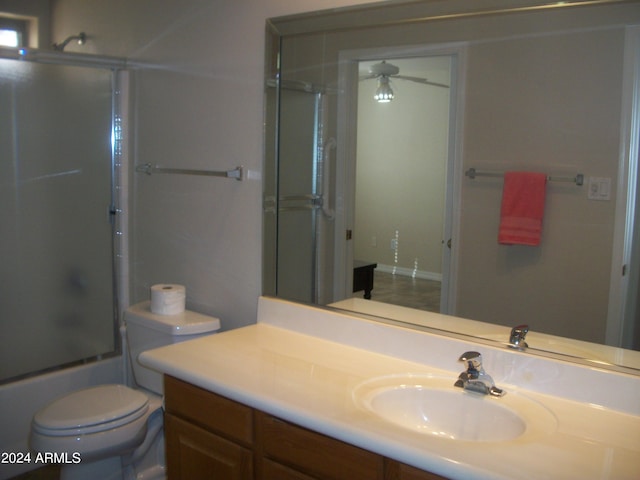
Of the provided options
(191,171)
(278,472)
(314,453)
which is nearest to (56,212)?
(191,171)

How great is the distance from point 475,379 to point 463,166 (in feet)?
1.94

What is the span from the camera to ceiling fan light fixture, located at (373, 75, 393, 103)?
1873 mm

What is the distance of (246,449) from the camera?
1639 mm

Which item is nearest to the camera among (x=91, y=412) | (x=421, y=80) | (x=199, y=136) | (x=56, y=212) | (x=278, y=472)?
(x=278, y=472)

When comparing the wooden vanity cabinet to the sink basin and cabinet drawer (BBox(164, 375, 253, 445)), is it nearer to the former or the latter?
cabinet drawer (BBox(164, 375, 253, 445))

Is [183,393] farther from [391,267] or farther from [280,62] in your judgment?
[280,62]

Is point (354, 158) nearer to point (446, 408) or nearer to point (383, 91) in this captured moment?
point (383, 91)

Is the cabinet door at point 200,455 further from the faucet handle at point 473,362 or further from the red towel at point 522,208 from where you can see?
the red towel at point 522,208

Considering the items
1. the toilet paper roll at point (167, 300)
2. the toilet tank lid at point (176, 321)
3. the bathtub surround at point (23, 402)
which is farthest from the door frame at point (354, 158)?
the bathtub surround at point (23, 402)

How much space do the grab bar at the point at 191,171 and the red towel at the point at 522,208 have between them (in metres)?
1.04

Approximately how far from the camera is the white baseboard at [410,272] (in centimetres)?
182

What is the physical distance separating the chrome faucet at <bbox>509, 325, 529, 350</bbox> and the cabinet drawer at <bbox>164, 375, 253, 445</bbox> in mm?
730

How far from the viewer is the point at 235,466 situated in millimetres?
1671

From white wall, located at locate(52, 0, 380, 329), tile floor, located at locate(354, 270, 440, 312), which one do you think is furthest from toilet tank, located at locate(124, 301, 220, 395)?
tile floor, located at locate(354, 270, 440, 312)
